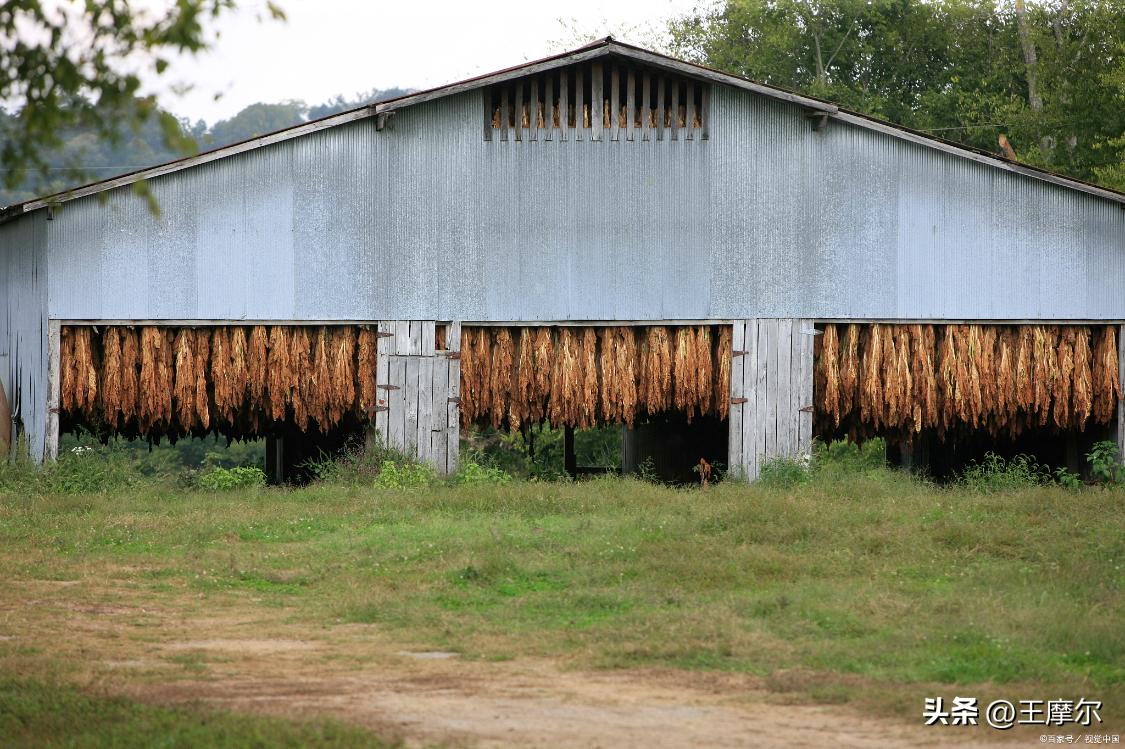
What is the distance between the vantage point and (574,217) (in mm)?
17688

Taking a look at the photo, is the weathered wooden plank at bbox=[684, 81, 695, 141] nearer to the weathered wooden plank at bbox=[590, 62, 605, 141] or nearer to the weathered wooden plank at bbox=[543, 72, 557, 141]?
the weathered wooden plank at bbox=[590, 62, 605, 141]

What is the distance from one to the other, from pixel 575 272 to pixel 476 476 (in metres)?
2.94

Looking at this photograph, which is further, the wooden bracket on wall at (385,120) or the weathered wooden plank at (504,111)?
the weathered wooden plank at (504,111)

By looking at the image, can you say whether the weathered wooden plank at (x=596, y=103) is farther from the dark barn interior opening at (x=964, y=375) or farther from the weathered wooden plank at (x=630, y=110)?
the dark barn interior opening at (x=964, y=375)

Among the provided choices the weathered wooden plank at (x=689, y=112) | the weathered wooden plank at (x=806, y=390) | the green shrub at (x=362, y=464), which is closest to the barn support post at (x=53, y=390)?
the green shrub at (x=362, y=464)

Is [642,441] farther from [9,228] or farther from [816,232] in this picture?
[9,228]

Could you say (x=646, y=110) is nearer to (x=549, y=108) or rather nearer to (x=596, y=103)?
(x=596, y=103)

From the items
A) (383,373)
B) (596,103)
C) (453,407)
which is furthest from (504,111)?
(453,407)

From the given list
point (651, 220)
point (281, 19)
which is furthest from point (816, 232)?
point (281, 19)

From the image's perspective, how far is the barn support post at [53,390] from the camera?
1717cm

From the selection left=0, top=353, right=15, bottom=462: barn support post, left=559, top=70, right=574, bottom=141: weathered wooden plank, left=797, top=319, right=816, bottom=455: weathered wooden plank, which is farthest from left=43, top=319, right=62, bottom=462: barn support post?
left=797, top=319, right=816, bottom=455: weathered wooden plank

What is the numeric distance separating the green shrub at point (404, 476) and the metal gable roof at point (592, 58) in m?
4.42

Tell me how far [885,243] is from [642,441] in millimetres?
7550

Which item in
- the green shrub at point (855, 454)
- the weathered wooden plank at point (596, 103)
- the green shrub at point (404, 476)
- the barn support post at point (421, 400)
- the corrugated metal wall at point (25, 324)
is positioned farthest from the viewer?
the green shrub at point (855, 454)
